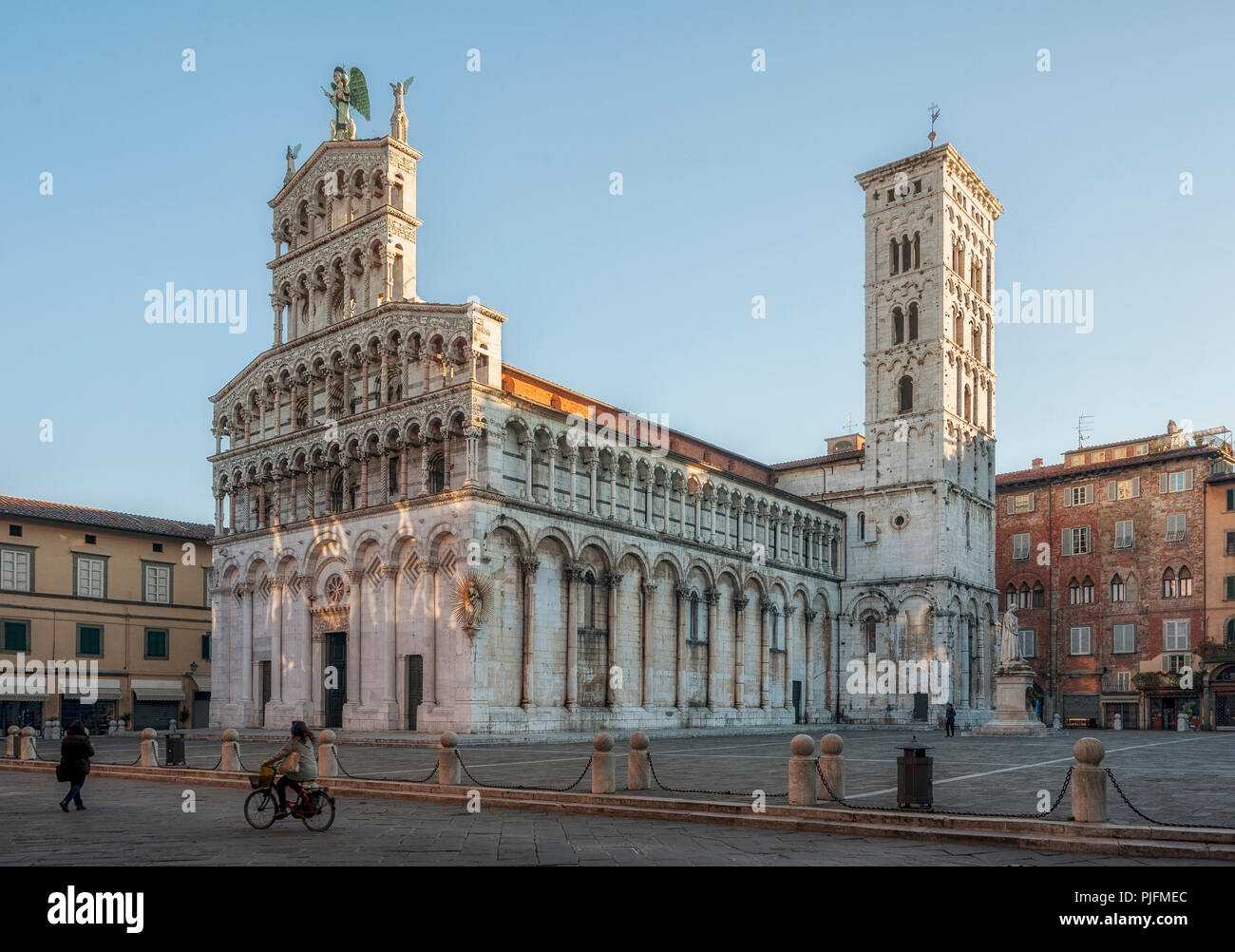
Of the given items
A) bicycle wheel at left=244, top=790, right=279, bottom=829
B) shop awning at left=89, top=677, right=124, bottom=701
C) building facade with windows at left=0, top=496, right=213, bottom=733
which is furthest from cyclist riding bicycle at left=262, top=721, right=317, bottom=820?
shop awning at left=89, top=677, right=124, bottom=701

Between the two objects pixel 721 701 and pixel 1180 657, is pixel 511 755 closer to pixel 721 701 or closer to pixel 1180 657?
pixel 721 701

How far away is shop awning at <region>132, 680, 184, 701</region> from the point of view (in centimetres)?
4925

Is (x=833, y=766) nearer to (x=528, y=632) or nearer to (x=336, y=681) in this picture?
(x=528, y=632)

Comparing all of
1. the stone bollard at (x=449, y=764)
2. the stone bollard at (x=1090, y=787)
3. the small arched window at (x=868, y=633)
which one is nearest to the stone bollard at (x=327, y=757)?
the stone bollard at (x=449, y=764)

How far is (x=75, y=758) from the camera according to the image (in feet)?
55.1

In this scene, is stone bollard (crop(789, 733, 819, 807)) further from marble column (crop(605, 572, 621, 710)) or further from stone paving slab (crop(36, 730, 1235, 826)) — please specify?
marble column (crop(605, 572, 621, 710))

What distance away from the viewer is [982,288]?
61.4 m

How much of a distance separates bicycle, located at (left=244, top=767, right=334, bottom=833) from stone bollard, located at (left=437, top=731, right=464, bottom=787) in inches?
190

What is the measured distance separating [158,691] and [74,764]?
36007mm

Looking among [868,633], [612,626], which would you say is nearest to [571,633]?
[612,626]
